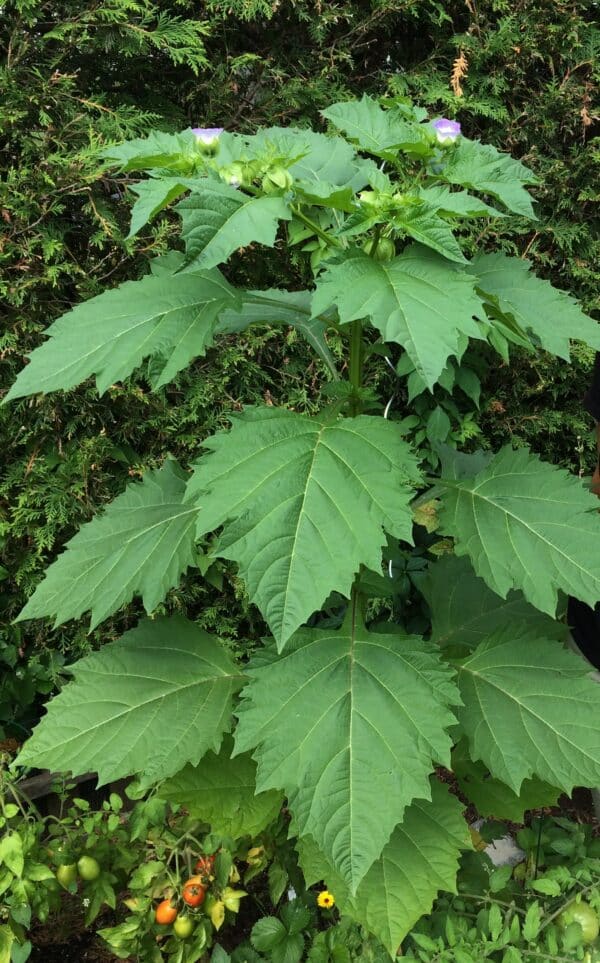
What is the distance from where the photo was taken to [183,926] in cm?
178

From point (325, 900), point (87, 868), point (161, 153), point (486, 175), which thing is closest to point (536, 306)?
point (486, 175)

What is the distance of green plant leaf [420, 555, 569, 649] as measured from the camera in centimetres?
182

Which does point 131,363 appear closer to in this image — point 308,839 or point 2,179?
point 308,839

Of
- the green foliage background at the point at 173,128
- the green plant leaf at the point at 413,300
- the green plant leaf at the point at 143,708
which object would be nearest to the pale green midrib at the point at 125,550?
the green plant leaf at the point at 143,708

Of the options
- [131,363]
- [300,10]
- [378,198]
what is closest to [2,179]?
[300,10]

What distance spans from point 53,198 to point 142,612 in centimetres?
155

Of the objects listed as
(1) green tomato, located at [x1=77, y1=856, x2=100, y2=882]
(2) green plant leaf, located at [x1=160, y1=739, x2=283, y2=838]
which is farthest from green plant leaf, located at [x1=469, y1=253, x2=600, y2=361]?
(1) green tomato, located at [x1=77, y1=856, x2=100, y2=882]

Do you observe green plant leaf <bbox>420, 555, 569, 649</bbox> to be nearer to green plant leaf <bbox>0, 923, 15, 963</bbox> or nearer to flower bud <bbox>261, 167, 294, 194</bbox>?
flower bud <bbox>261, 167, 294, 194</bbox>

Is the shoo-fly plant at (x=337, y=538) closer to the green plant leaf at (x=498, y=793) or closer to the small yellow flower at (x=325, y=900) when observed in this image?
the green plant leaf at (x=498, y=793)

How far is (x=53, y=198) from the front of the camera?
7.57 feet

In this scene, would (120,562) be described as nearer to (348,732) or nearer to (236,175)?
(348,732)

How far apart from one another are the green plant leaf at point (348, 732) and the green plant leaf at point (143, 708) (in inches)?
9.1

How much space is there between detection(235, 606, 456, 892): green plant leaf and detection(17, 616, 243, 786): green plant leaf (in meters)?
0.23

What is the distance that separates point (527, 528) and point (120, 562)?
83 cm
